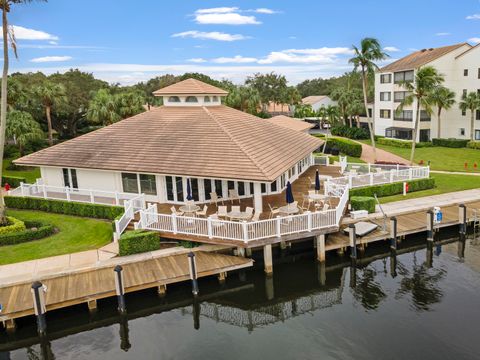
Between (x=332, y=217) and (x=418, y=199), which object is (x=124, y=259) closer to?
(x=332, y=217)

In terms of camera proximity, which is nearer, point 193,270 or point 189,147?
point 193,270

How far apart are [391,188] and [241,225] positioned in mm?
16467

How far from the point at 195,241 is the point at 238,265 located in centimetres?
267

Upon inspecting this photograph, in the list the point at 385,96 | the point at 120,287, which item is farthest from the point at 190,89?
the point at 385,96

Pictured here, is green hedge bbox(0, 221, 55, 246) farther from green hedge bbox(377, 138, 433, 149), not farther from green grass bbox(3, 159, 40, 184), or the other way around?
green hedge bbox(377, 138, 433, 149)

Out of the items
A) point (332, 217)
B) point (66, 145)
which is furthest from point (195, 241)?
point (66, 145)

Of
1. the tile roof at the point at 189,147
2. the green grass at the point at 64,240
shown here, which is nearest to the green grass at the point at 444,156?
the tile roof at the point at 189,147

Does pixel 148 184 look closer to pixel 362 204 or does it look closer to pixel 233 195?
pixel 233 195

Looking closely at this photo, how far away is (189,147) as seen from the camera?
2861cm

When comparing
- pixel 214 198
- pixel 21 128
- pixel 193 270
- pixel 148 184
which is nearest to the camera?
pixel 193 270

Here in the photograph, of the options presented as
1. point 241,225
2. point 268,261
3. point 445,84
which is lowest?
point 268,261

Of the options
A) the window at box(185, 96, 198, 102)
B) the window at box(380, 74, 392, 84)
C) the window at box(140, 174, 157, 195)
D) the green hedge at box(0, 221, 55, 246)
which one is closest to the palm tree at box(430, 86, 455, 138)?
the window at box(380, 74, 392, 84)

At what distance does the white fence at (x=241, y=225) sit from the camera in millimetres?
21703

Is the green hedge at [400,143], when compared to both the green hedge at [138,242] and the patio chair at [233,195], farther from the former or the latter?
the green hedge at [138,242]
